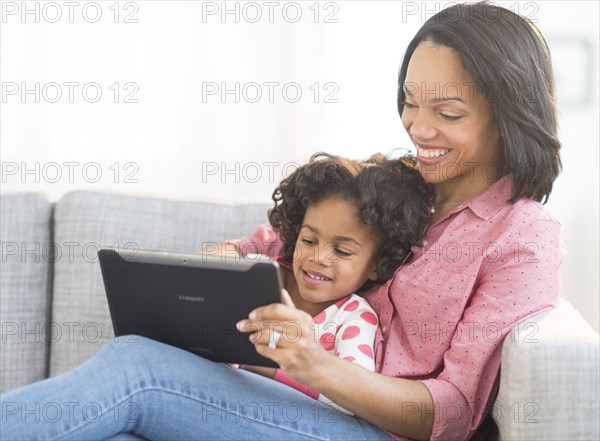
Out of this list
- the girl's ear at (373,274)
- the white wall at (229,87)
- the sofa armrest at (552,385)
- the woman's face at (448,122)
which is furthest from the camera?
the white wall at (229,87)

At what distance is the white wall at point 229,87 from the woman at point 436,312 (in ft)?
2.82

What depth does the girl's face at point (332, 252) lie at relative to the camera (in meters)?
1.56

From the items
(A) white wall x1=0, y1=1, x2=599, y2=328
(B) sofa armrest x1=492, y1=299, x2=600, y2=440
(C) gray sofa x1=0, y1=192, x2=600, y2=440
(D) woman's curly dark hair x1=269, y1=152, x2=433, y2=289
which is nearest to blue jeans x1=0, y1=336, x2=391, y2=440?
(B) sofa armrest x1=492, y1=299, x2=600, y2=440

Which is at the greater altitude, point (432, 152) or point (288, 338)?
point (432, 152)

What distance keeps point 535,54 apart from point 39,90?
4.90 ft

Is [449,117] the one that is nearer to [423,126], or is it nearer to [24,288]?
[423,126]

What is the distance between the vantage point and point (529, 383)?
4.15ft

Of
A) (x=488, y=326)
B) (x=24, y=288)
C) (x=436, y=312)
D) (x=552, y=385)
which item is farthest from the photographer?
(x=24, y=288)

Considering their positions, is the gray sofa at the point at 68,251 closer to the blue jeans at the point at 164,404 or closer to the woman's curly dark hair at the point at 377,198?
the woman's curly dark hair at the point at 377,198

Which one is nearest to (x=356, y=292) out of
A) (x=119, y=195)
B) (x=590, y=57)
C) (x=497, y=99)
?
(x=497, y=99)

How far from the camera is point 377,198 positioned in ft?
5.16

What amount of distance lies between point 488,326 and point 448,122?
38 centimetres

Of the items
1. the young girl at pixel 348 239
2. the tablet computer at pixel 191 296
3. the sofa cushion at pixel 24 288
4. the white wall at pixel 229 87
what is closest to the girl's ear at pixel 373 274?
the young girl at pixel 348 239

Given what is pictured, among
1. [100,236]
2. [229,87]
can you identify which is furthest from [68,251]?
[229,87]
